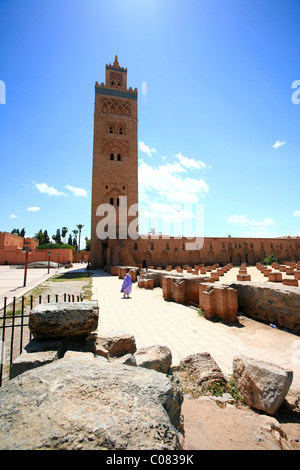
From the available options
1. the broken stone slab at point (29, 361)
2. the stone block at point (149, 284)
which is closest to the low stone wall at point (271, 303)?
the broken stone slab at point (29, 361)

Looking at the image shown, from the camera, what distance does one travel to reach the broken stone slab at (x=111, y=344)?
306 cm

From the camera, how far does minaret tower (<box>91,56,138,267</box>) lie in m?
30.5

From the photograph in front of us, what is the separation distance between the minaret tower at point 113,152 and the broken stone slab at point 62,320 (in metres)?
26.1

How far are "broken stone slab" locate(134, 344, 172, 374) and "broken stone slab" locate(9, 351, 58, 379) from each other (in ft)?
3.66

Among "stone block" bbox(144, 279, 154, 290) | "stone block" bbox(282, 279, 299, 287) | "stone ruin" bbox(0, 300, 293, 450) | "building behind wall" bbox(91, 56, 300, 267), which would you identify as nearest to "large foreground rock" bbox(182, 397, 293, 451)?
"stone ruin" bbox(0, 300, 293, 450)

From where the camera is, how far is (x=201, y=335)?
4895 millimetres

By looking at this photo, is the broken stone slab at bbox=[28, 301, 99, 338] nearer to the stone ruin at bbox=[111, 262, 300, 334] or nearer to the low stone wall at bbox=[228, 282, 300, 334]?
the stone ruin at bbox=[111, 262, 300, 334]

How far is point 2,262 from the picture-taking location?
37.5 meters

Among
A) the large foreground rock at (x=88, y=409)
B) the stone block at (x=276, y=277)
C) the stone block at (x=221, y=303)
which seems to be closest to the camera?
the large foreground rock at (x=88, y=409)

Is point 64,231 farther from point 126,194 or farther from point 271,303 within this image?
point 271,303

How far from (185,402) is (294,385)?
1778mm

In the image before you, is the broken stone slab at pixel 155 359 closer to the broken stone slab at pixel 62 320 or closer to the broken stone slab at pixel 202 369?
the broken stone slab at pixel 202 369
